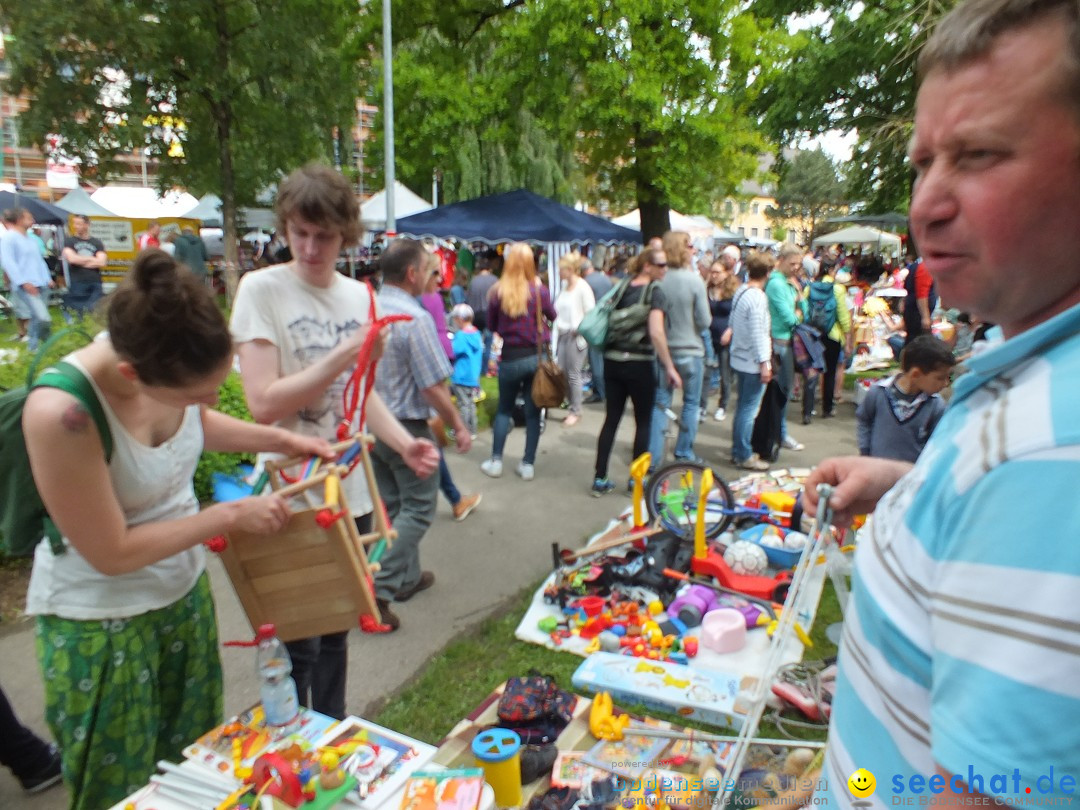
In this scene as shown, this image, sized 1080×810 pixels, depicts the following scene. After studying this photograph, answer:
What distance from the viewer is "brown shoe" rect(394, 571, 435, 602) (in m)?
4.00

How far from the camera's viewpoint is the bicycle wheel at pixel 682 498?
14.8 ft

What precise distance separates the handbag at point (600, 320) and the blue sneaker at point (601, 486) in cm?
112

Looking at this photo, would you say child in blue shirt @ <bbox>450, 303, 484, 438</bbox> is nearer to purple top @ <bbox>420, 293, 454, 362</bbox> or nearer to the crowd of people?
purple top @ <bbox>420, 293, 454, 362</bbox>

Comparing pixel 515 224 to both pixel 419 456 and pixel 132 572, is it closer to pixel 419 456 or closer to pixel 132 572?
pixel 419 456

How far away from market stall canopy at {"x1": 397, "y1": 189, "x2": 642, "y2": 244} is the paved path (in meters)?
4.14

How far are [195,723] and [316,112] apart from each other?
16371 mm

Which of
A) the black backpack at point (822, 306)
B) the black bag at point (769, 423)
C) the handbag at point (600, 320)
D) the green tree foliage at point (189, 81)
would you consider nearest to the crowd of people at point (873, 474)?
the handbag at point (600, 320)

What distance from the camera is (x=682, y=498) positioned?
4.62 metres

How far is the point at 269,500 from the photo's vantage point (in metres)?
1.68

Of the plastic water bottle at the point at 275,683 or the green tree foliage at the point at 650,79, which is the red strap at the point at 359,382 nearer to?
the plastic water bottle at the point at 275,683

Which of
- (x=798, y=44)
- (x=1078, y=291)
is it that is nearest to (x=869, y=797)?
(x=1078, y=291)

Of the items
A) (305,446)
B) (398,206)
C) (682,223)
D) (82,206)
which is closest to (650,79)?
(682,223)

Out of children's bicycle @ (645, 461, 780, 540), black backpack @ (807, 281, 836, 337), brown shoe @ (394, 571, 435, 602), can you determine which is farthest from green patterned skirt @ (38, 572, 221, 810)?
black backpack @ (807, 281, 836, 337)

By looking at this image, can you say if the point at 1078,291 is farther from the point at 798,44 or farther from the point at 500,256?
the point at 798,44
